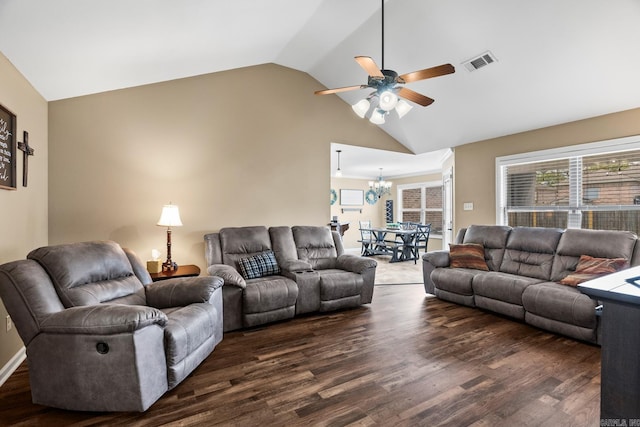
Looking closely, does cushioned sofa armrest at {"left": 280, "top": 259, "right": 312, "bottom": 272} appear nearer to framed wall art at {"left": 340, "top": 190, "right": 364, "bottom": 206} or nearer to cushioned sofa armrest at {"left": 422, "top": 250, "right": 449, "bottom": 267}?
cushioned sofa armrest at {"left": 422, "top": 250, "right": 449, "bottom": 267}

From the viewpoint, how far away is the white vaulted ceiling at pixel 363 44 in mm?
2369

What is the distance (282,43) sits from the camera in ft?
12.7

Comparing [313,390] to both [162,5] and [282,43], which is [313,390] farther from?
[282,43]

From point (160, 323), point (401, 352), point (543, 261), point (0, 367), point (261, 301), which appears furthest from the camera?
point (543, 261)

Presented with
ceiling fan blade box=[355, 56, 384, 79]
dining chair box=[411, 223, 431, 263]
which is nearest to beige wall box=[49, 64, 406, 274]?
ceiling fan blade box=[355, 56, 384, 79]

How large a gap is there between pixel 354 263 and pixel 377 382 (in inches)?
72.3

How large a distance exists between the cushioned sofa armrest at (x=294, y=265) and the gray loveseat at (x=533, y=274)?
1.79m

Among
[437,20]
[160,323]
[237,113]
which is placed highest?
[437,20]

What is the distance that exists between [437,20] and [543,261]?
2.99 meters

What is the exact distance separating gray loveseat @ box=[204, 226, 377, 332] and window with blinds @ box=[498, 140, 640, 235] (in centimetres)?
269

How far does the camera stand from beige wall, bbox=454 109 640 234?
3.80m

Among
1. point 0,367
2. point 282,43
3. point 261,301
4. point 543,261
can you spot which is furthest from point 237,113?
point 543,261

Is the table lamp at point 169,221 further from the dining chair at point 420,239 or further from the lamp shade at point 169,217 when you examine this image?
the dining chair at point 420,239

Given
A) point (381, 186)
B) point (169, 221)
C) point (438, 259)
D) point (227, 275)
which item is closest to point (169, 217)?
point (169, 221)
